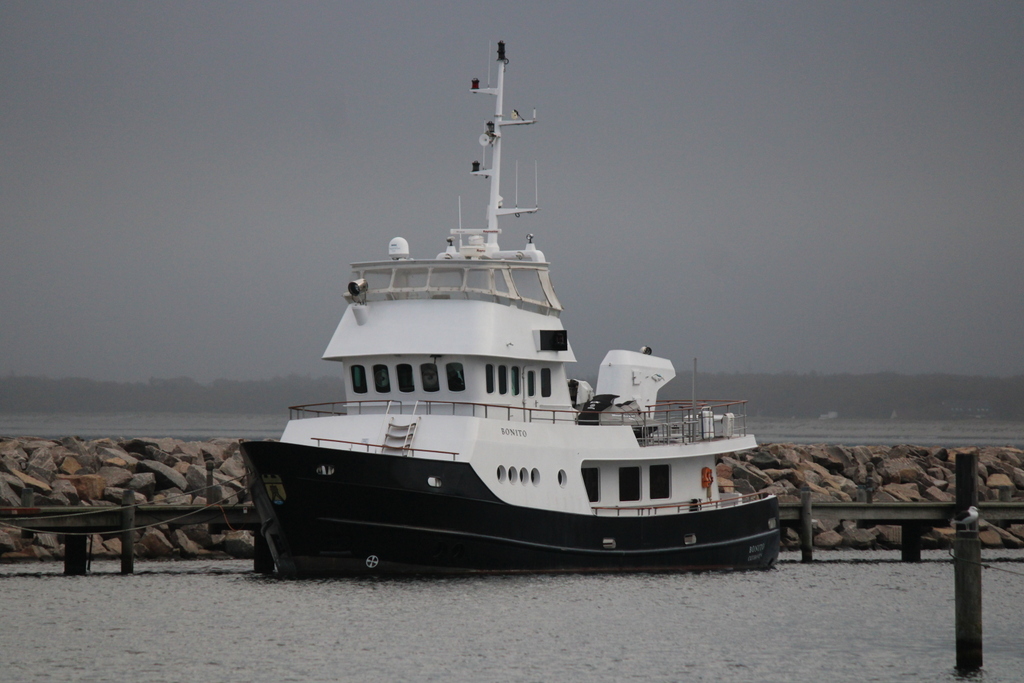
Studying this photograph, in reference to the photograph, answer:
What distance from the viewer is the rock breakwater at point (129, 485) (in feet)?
91.8

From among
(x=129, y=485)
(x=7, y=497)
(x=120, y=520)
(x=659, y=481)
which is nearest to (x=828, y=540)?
(x=659, y=481)

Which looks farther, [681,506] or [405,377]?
[681,506]

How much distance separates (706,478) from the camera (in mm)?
27656

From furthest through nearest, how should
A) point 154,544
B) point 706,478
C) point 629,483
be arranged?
point 154,544
point 706,478
point 629,483

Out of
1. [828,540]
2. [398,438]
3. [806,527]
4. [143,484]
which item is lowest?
[828,540]

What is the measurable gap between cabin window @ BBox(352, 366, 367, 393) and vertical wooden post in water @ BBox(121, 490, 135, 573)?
14.7 feet

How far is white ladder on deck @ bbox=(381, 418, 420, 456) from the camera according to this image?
75.4ft

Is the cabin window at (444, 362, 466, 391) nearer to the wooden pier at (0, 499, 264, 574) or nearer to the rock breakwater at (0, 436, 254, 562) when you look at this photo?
the rock breakwater at (0, 436, 254, 562)

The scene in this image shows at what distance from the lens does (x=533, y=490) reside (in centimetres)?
2398

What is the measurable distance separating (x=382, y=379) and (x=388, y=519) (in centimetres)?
336

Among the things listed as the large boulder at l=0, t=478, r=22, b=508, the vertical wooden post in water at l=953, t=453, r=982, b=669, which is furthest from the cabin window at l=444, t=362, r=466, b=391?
the large boulder at l=0, t=478, r=22, b=508

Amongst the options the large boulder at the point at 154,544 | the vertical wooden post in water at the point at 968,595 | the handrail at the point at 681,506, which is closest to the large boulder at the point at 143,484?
the large boulder at the point at 154,544

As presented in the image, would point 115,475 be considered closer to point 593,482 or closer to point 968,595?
point 593,482

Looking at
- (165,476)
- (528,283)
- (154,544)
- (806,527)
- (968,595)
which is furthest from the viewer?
(165,476)
